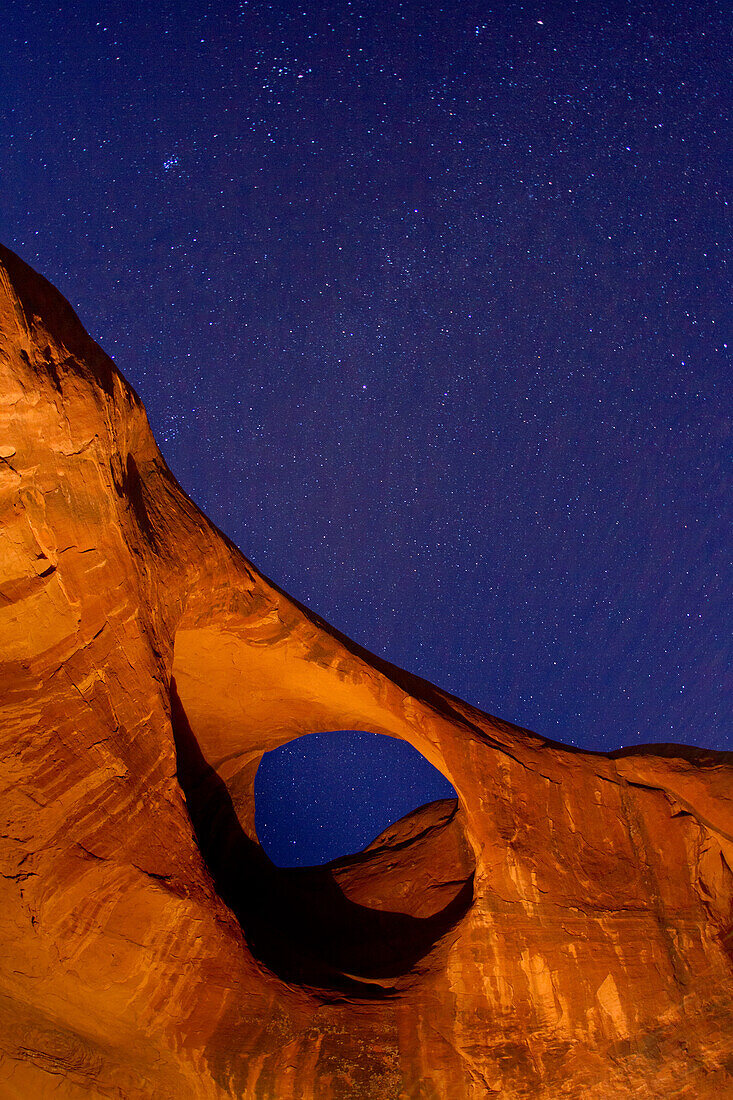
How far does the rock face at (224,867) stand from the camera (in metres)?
4.43

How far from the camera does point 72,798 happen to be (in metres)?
4.68

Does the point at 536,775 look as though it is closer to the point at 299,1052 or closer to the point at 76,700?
the point at 299,1052

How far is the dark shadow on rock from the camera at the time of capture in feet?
19.7

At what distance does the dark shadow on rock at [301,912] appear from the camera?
6020 mm

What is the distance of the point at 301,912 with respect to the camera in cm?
779

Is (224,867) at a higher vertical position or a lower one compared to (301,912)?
higher

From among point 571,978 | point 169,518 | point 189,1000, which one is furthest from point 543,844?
point 169,518

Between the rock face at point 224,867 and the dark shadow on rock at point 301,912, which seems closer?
the rock face at point 224,867

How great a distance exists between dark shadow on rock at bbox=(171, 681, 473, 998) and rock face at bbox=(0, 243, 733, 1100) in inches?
2.4

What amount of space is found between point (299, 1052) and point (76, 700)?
11.3 ft

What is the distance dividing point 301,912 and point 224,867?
43.9 inches

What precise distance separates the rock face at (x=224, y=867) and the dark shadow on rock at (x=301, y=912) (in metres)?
0.06

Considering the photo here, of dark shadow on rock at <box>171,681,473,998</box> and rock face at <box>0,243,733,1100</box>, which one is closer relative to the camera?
rock face at <box>0,243,733,1100</box>

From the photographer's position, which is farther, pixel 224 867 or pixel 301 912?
pixel 301 912
